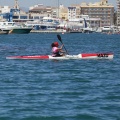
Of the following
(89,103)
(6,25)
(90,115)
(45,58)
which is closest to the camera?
(90,115)

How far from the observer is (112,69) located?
35906mm

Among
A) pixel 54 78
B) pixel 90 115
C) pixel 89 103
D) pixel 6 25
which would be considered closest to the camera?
pixel 90 115

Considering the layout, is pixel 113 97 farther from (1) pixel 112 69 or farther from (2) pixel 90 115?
(1) pixel 112 69

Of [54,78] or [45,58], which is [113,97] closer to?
[54,78]

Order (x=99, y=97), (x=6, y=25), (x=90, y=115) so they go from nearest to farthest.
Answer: (x=90, y=115) → (x=99, y=97) → (x=6, y=25)

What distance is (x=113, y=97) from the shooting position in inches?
897

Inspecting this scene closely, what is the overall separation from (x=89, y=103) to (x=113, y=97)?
5.67 feet

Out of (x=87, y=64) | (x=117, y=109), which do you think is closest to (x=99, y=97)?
(x=117, y=109)

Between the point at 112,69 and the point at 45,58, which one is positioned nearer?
the point at 112,69

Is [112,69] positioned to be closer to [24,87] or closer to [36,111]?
[24,87]

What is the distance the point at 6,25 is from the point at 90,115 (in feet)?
585

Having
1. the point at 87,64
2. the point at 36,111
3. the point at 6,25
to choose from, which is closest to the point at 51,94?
the point at 36,111

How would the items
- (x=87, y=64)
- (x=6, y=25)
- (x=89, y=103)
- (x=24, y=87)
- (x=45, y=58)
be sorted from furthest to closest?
(x=6, y=25) → (x=45, y=58) → (x=87, y=64) → (x=24, y=87) → (x=89, y=103)

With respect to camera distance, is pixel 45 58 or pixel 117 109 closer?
pixel 117 109
